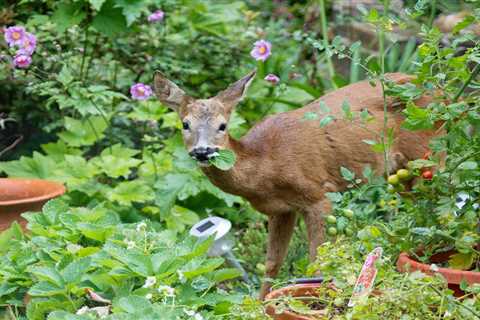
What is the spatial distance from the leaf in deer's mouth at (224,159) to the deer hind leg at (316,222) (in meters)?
0.57

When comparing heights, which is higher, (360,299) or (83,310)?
(360,299)

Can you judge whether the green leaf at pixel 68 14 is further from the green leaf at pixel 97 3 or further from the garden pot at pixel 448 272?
the garden pot at pixel 448 272

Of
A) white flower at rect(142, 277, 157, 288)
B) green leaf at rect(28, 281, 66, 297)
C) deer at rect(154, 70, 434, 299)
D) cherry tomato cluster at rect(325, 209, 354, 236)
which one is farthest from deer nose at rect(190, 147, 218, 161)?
white flower at rect(142, 277, 157, 288)

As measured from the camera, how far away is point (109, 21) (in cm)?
734

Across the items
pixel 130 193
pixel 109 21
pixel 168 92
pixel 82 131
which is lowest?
pixel 130 193

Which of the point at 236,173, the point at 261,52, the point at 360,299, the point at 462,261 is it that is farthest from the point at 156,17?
the point at 360,299

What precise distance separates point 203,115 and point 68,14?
2285mm

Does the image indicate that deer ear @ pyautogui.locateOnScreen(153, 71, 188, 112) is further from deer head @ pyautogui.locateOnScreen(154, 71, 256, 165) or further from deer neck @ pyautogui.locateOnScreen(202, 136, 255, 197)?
deer neck @ pyautogui.locateOnScreen(202, 136, 255, 197)

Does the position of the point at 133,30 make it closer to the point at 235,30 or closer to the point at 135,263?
the point at 235,30

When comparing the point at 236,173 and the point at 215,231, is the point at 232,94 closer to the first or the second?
the point at 236,173

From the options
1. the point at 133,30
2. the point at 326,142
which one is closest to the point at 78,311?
the point at 326,142

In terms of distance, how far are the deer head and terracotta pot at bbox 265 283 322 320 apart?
1379 mm

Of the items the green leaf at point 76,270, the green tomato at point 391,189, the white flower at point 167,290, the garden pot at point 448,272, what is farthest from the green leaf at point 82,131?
the garden pot at point 448,272

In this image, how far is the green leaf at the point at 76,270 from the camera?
408cm
